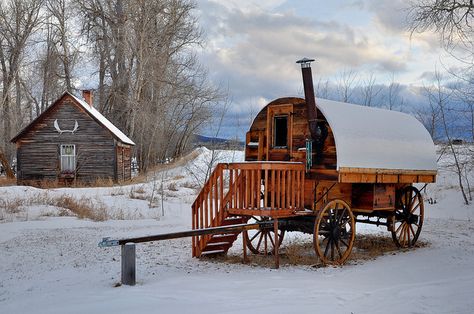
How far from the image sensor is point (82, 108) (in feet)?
93.0

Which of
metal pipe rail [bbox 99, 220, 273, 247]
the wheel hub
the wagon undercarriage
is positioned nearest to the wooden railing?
the wagon undercarriage

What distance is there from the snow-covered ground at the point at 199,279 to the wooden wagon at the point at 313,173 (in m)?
0.93

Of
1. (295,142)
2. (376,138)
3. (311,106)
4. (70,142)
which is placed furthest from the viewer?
(70,142)

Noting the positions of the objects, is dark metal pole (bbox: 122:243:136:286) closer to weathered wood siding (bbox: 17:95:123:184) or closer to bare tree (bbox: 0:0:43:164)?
weathered wood siding (bbox: 17:95:123:184)

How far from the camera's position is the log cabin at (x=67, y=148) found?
94.4 feet

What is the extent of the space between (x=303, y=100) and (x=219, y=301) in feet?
17.2

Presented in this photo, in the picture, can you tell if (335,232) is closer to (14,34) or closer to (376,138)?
(376,138)

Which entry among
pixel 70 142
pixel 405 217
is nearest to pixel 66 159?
pixel 70 142

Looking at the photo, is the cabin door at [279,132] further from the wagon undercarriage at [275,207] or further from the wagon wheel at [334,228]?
the wagon wheel at [334,228]

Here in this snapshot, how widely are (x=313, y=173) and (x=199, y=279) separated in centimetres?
343

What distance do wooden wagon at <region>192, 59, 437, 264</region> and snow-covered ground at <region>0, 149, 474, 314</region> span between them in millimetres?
933

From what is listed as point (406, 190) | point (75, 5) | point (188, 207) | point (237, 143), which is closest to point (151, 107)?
point (75, 5)

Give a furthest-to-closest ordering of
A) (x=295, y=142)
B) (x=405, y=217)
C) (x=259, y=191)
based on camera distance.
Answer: (x=405, y=217), (x=295, y=142), (x=259, y=191)

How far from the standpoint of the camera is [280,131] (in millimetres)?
11250
